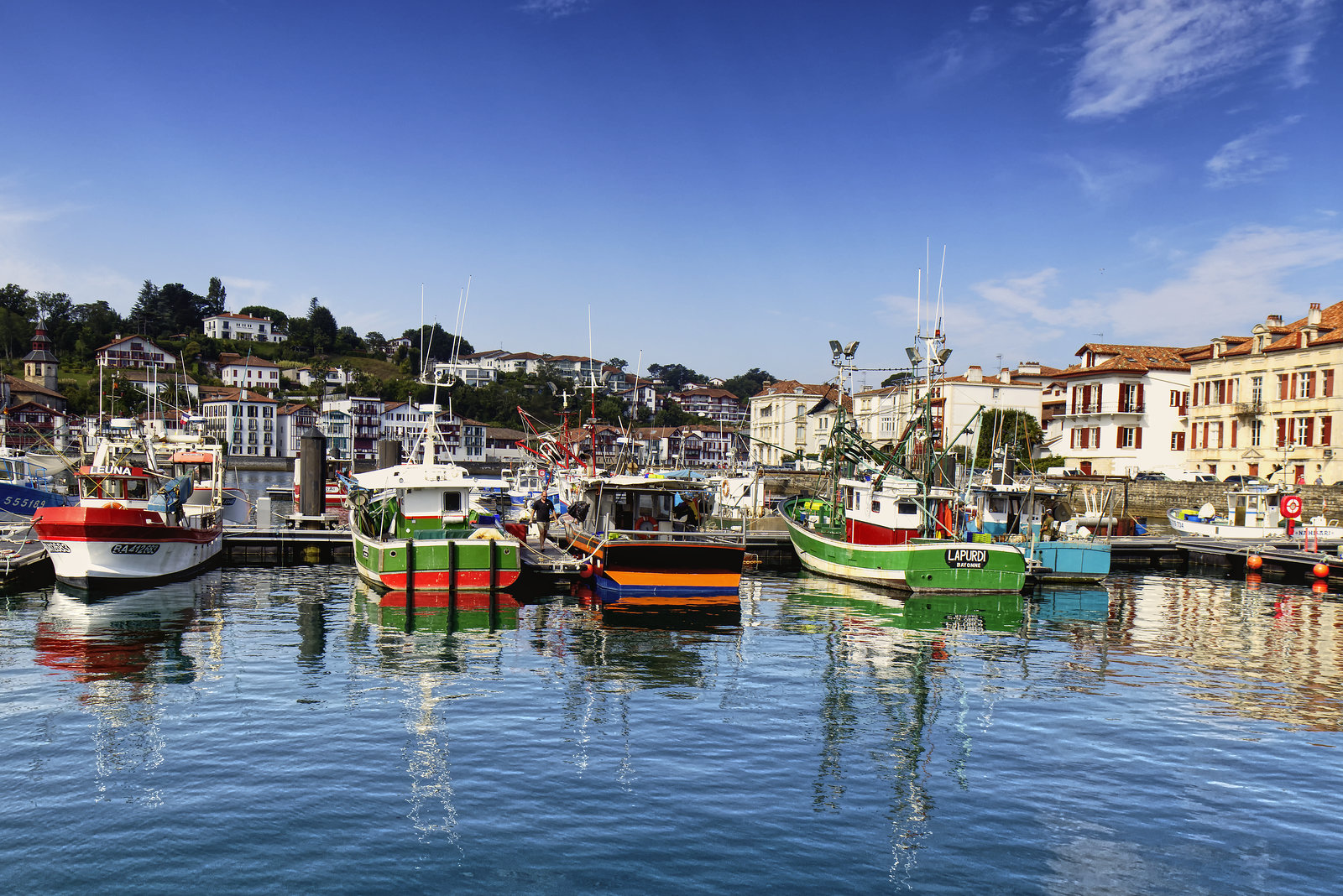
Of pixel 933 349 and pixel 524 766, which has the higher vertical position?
pixel 933 349

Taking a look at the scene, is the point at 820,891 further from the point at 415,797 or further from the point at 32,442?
the point at 32,442

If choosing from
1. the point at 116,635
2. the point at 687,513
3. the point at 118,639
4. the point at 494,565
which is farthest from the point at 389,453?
the point at 118,639

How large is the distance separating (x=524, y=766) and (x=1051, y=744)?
8.34m

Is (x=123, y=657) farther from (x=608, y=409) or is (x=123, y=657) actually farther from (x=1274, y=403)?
(x=608, y=409)

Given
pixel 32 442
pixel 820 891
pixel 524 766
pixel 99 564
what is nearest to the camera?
pixel 820 891

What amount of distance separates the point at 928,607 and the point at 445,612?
14466 millimetres

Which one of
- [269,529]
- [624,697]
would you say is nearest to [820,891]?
[624,697]

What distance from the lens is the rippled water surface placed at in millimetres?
11227

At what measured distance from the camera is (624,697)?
18.9 metres

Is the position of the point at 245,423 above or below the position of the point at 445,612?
above

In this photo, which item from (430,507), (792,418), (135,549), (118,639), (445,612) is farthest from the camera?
(792,418)

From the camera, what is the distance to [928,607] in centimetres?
3106

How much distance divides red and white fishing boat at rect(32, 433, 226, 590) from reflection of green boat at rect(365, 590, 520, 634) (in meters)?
7.11

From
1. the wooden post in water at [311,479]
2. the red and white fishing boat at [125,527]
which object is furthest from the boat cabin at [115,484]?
the wooden post in water at [311,479]
